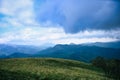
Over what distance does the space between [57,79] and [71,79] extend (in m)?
3.57

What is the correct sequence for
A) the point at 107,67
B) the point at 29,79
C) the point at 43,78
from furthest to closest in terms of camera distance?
the point at 107,67 → the point at 43,78 → the point at 29,79

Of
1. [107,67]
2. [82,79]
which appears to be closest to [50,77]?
[82,79]

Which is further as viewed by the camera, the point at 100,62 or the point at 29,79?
the point at 100,62

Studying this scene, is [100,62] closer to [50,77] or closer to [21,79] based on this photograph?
[50,77]

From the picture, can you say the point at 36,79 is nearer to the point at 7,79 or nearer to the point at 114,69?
the point at 7,79

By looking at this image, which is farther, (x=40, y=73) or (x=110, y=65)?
(x=110, y=65)

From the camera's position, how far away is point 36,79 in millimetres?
41156

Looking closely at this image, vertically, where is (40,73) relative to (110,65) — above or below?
above

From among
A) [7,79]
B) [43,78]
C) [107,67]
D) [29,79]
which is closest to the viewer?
[7,79]

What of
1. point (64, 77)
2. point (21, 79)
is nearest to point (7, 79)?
point (21, 79)

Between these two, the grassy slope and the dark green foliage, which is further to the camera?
the dark green foliage

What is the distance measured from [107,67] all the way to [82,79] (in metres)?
59.2

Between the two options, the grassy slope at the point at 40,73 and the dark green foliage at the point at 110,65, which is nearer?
the grassy slope at the point at 40,73

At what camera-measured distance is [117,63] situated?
104750 mm
